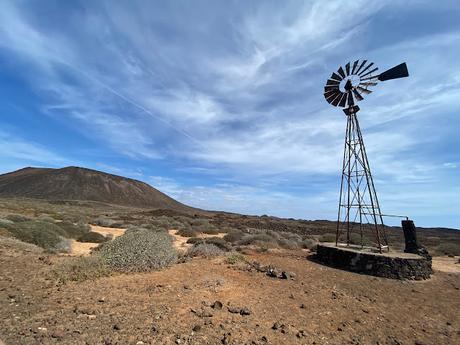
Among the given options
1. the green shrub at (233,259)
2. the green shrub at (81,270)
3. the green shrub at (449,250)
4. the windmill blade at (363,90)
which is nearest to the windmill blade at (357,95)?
the windmill blade at (363,90)

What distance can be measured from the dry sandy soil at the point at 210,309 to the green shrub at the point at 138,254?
470 millimetres

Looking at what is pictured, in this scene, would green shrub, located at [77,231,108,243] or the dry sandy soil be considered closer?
the dry sandy soil

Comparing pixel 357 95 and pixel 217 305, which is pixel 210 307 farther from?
pixel 357 95

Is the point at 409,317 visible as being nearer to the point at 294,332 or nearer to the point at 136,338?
the point at 294,332

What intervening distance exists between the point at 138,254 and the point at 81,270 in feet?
5.88

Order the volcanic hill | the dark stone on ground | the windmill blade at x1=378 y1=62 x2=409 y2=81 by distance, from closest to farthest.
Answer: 1. the dark stone on ground
2. the windmill blade at x1=378 y1=62 x2=409 y2=81
3. the volcanic hill

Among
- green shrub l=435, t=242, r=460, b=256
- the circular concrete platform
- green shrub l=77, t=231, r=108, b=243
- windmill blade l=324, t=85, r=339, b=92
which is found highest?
windmill blade l=324, t=85, r=339, b=92

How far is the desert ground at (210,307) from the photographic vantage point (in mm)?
5163

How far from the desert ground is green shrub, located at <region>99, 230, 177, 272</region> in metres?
0.28

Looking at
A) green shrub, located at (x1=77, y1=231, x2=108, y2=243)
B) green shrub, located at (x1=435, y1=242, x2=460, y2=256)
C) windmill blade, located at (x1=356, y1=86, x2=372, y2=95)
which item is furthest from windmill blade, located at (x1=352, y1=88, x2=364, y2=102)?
green shrub, located at (x1=435, y1=242, x2=460, y2=256)

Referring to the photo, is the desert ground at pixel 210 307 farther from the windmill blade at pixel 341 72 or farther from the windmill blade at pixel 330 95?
the windmill blade at pixel 341 72

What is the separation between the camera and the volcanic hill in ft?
285

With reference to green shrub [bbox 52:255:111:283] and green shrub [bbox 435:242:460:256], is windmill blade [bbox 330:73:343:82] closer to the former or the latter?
green shrub [bbox 52:255:111:283]

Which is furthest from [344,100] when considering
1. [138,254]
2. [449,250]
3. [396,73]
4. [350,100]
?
[449,250]
